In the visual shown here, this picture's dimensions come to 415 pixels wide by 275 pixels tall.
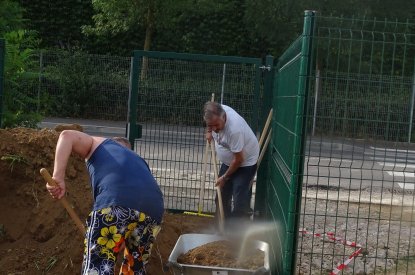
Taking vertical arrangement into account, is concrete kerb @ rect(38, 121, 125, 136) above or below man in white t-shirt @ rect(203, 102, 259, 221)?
below

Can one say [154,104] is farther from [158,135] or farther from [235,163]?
[235,163]

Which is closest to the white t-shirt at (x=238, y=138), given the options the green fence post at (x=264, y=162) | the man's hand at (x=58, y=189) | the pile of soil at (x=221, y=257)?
the green fence post at (x=264, y=162)

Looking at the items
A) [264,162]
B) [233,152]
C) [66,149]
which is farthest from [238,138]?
[66,149]

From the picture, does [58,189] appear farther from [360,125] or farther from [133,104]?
[133,104]

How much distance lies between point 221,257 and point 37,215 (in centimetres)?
194

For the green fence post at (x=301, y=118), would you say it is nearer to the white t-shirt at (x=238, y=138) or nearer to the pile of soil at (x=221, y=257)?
the pile of soil at (x=221, y=257)

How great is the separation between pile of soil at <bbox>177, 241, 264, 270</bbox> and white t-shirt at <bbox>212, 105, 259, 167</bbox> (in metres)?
1.39

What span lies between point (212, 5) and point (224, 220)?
20.2 meters

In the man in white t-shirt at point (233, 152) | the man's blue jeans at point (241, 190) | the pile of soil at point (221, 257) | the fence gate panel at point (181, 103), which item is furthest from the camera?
the fence gate panel at point (181, 103)

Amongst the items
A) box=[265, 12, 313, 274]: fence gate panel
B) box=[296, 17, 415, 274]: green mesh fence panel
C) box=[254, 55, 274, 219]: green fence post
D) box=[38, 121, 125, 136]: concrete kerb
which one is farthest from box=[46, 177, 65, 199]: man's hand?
box=[38, 121, 125, 136]: concrete kerb

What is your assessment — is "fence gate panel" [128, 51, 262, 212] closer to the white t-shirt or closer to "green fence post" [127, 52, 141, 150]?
"green fence post" [127, 52, 141, 150]

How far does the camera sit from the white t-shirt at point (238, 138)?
7.57 metres

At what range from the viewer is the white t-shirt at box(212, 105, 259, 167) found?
7575 mm

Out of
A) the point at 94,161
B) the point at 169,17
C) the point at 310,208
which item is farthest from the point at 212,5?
the point at 94,161
